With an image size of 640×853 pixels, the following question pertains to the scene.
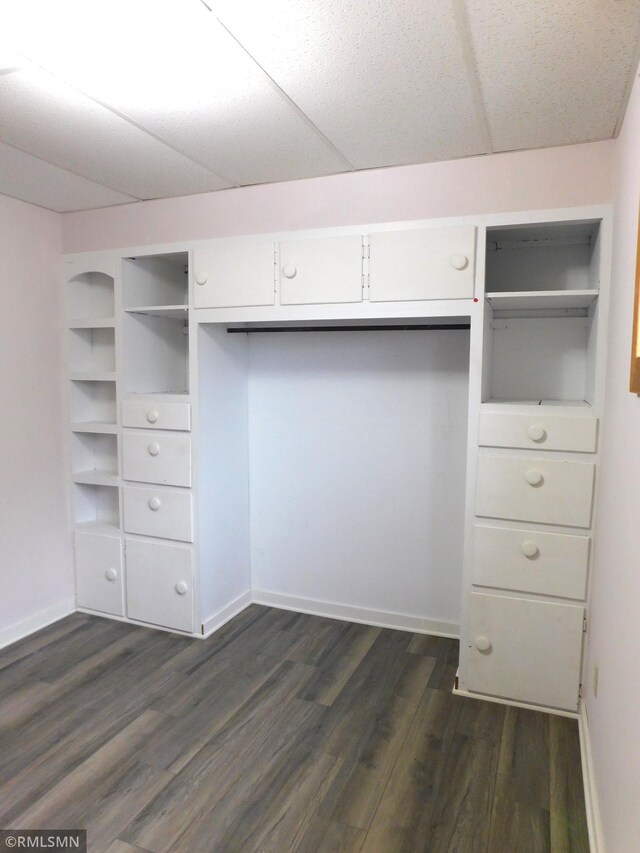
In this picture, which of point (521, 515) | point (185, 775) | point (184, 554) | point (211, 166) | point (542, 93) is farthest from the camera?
point (184, 554)

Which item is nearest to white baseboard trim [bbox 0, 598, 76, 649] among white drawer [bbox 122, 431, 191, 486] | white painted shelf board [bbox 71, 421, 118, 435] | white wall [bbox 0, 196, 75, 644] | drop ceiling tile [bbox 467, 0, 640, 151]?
white wall [bbox 0, 196, 75, 644]

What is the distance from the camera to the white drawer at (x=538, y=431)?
7.08 ft

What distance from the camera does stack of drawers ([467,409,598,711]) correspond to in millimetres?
2193

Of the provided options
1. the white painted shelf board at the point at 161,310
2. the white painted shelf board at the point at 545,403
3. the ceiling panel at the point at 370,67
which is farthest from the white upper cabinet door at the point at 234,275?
the white painted shelf board at the point at 545,403

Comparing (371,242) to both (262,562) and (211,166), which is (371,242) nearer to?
(211,166)

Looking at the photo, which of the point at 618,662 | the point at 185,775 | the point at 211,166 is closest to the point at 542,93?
the point at 211,166

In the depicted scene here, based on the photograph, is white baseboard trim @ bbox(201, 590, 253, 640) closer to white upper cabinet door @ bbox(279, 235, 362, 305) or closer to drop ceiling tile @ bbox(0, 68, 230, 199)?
white upper cabinet door @ bbox(279, 235, 362, 305)

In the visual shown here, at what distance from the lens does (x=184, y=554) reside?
2.91 metres

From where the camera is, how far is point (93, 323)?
3.08 meters

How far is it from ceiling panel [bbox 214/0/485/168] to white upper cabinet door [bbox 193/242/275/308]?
0.65m

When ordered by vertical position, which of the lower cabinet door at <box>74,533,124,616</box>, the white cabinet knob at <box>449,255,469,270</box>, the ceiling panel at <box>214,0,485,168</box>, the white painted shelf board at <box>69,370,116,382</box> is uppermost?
the ceiling panel at <box>214,0,485,168</box>

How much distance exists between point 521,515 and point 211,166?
1.94 metres

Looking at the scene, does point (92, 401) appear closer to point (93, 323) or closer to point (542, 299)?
point (93, 323)

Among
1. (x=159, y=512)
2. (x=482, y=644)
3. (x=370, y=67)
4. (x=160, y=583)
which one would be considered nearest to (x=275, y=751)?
(x=482, y=644)
